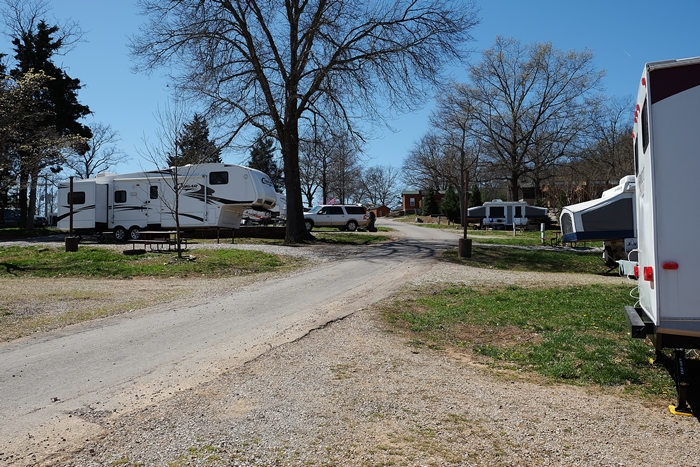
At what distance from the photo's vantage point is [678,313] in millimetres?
4996

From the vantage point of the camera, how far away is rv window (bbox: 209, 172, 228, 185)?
85.7 feet

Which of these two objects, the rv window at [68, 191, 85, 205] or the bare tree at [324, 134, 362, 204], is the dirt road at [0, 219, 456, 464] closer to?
the rv window at [68, 191, 85, 205]

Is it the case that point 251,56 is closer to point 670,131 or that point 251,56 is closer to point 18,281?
point 18,281

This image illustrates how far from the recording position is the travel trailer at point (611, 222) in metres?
18.5

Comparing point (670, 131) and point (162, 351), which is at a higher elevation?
point (670, 131)

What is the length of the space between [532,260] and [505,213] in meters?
27.0

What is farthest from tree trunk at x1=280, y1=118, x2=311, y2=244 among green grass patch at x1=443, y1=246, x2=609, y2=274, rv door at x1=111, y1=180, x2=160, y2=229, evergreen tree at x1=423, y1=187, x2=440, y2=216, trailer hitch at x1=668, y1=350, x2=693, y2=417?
evergreen tree at x1=423, y1=187, x2=440, y2=216

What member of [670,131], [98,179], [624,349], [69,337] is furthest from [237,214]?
[670,131]

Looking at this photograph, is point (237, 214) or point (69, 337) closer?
point (69, 337)

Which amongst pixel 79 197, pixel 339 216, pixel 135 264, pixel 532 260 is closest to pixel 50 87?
pixel 79 197

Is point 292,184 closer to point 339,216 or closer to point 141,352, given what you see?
point 339,216

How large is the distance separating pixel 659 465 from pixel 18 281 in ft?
51.2

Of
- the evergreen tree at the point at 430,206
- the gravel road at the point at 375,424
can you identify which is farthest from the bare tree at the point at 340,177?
the gravel road at the point at 375,424

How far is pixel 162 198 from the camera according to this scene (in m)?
25.6
